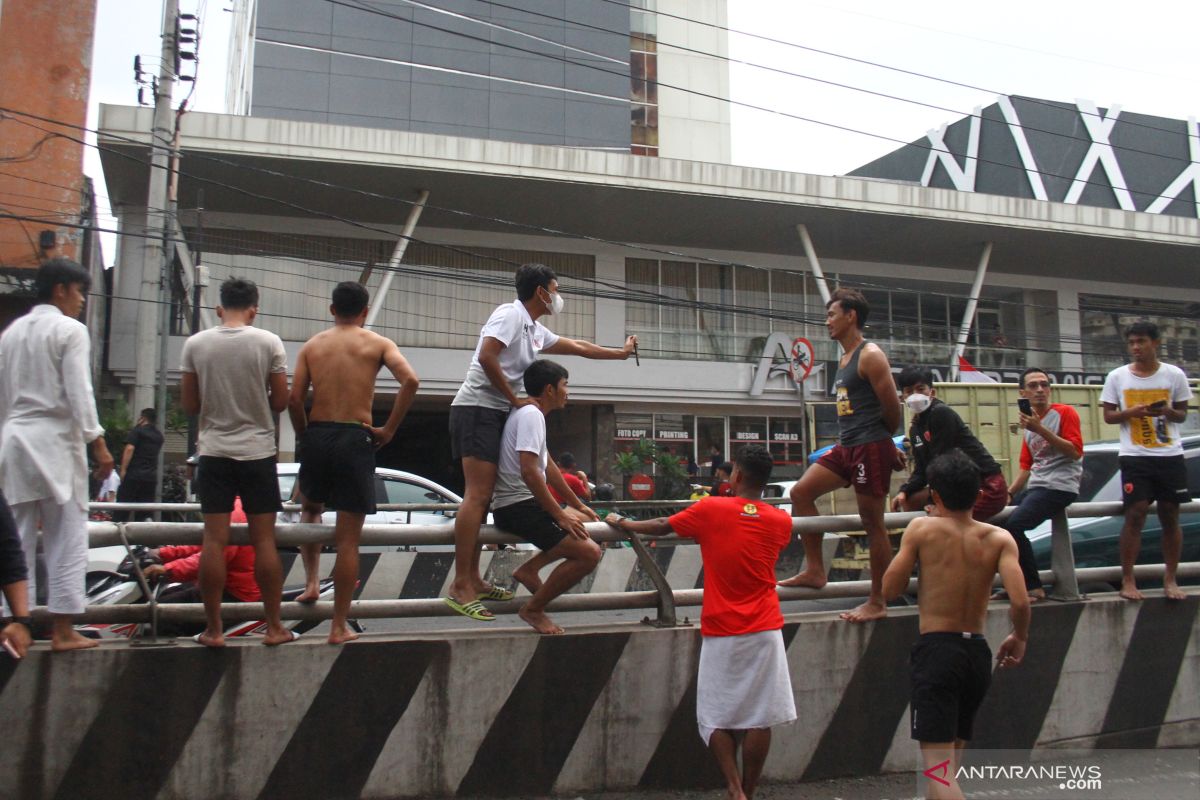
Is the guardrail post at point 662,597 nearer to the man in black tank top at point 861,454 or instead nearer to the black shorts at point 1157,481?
the man in black tank top at point 861,454

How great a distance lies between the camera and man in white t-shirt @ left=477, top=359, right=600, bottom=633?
447 centimetres

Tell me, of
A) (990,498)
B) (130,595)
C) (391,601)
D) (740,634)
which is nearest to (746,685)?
(740,634)

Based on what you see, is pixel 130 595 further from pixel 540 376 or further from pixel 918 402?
pixel 918 402

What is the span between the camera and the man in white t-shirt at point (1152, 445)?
596 cm

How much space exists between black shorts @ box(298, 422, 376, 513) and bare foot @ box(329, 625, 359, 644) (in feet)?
1.70

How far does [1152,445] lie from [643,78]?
3037cm

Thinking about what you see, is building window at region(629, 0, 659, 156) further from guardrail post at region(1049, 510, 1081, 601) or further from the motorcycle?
guardrail post at region(1049, 510, 1081, 601)

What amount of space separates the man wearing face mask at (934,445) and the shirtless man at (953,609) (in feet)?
4.99

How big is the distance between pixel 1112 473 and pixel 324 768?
7.76 metres

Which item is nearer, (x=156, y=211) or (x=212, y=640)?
(x=212, y=640)

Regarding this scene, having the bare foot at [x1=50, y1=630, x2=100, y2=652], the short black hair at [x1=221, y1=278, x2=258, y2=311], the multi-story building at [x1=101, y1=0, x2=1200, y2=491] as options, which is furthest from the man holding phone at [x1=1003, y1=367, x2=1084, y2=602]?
the multi-story building at [x1=101, y1=0, x2=1200, y2=491]

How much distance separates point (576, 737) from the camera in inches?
175

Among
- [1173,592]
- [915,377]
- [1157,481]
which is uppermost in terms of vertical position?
[915,377]

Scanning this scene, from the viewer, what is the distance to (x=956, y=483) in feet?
13.5
